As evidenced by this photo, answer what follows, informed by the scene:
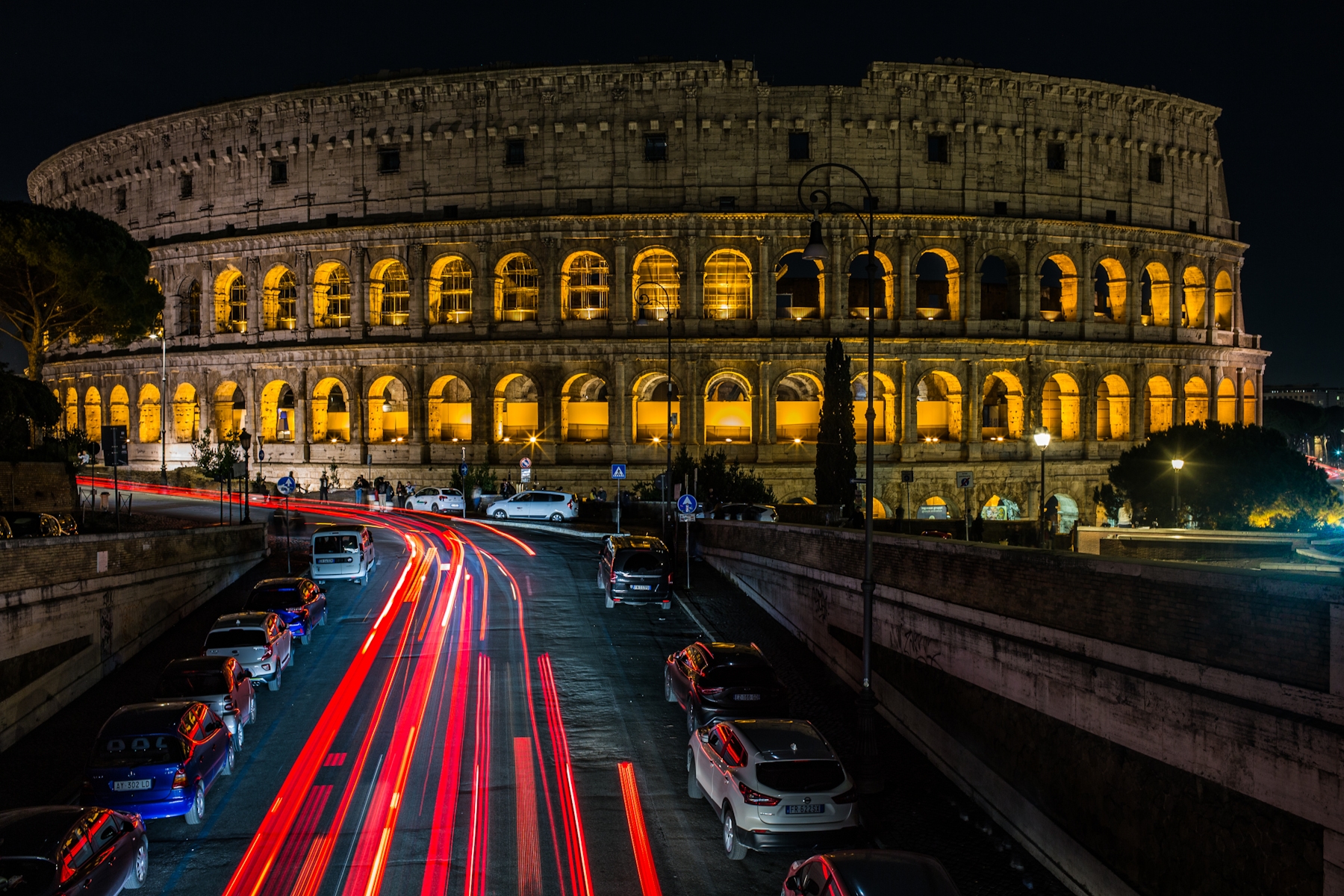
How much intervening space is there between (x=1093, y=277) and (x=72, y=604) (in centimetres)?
5083

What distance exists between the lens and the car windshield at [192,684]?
1471 centimetres

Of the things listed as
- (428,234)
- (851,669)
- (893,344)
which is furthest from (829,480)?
(428,234)

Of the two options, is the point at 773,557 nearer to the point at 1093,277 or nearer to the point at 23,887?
the point at 23,887

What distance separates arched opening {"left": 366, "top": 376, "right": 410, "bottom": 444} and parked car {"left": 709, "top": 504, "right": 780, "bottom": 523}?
77.9 ft

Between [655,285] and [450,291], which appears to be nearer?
[655,285]

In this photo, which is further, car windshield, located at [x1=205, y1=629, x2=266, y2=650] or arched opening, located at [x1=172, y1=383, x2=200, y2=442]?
arched opening, located at [x1=172, y1=383, x2=200, y2=442]

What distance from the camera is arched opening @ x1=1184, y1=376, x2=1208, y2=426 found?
54750 mm

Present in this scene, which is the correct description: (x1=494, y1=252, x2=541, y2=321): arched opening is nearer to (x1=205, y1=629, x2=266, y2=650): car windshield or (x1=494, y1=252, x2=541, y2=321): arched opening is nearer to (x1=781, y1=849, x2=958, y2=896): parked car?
(x1=205, y1=629, x2=266, y2=650): car windshield

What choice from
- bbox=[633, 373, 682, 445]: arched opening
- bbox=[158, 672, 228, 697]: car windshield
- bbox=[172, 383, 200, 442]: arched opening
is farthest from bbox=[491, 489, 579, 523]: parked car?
bbox=[172, 383, 200, 442]: arched opening

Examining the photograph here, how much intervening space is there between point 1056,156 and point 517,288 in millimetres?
31333

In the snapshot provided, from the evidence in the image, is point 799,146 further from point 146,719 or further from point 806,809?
point 146,719

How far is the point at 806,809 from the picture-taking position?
11.4 m

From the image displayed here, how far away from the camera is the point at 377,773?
1383 cm

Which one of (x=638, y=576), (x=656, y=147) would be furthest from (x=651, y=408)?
(x=638, y=576)
